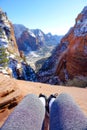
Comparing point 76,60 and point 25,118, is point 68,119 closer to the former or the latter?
point 25,118

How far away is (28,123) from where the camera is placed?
2.49 m

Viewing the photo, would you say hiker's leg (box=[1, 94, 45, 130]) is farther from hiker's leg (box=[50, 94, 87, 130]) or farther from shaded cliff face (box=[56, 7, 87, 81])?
shaded cliff face (box=[56, 7, 87, 81])

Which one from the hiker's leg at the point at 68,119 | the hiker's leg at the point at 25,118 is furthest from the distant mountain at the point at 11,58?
the hiker's leg at the point at 68,119

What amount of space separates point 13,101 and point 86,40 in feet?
130

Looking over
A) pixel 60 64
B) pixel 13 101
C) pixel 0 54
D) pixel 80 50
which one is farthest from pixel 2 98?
pixel 60 64

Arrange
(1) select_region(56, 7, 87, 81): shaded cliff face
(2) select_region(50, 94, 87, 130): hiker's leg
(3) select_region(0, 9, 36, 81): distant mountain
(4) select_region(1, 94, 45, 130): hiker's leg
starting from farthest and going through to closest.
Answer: (3) select_region(0, 9, 36, 81): distant mountain → (1) select_region(56, 7, 87, 81): shaded cliff face → (4) select_region(1, 94, 45, 130): hiker's leg → (2) select_region(50, 94, 87, 130): hiker's leg

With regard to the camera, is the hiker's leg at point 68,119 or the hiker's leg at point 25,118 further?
the hiker's leg at point 25,118

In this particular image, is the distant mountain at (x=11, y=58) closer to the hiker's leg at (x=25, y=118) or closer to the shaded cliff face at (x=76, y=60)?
the shaded cliff face at (x=76, y=60)

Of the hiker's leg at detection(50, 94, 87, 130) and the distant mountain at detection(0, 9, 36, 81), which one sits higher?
the hiker's leg at detection(50, 94, 87, 130)

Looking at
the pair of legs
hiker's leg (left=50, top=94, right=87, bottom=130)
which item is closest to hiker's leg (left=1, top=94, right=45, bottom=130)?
the pair of legs

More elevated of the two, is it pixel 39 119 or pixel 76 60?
pixel 39 119

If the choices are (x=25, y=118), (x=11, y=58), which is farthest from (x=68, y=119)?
(x=11, y=58)

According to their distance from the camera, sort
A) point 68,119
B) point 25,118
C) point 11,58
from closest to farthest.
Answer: point 68,119
point 25,118
point 11,58

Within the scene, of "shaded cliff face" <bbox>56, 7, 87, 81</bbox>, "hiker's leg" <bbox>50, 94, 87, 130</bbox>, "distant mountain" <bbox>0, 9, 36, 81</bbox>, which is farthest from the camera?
"distant mountain" <bbox>0, 9, 36, 81</bbox>
